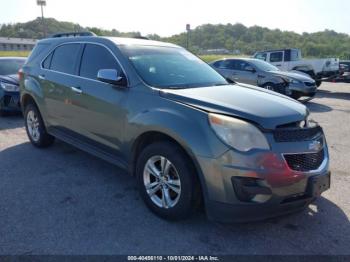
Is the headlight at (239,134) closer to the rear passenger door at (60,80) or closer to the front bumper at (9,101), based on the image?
the rear passenger door at (60,80)

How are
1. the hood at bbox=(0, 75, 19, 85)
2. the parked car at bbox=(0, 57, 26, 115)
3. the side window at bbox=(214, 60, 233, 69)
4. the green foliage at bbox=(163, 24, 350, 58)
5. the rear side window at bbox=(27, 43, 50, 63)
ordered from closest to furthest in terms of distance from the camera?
the rear side window at bbox=(27, 43, 50, 63)
the parked car at bbox=(0, 57, 26, 115)
the hood at bbox=(0, 75, 19, 85)
the side window at bbox=(214, 60, 233, 69)
the green foliage at bbox=(163, 24, 350, 58)

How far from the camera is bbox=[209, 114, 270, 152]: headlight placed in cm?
271

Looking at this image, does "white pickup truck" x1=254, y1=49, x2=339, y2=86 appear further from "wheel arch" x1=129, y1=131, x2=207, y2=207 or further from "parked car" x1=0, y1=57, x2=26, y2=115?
"wheel arch" x1=129, y1=131, x2=207, y2=207

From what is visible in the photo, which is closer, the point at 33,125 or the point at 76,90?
the point at 76,90

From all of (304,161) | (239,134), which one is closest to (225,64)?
(304,161)

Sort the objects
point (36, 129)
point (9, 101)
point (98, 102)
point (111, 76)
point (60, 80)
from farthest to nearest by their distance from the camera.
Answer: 1. point (9, 101)
2. point (36, 129)
3. point (60, 80)
4. point (98, 102)
5. point (111, 76)

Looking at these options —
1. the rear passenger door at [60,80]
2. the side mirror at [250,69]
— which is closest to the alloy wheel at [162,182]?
the rear passenger door at [60,80]

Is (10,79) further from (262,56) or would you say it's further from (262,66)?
(262,56)

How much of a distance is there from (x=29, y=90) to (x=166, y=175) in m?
3.41

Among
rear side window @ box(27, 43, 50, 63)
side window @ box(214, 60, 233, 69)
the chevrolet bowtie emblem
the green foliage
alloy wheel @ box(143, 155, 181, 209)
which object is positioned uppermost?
the green foliage

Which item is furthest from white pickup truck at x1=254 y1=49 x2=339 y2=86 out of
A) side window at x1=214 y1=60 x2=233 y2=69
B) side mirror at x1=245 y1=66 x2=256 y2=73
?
side mirror at x1=245 y1=66 x2=256 y2=73

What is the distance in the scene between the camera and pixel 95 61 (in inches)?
164

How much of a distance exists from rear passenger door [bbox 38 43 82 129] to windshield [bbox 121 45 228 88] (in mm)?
1024

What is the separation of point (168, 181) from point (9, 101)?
251 inches
